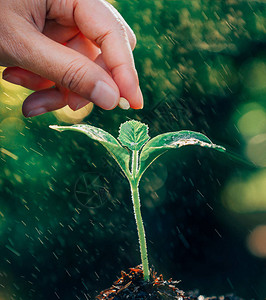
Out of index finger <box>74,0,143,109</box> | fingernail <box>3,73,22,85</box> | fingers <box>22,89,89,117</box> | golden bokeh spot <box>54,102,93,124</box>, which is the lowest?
golden bokeh spot <box>54,102,93,124</box>

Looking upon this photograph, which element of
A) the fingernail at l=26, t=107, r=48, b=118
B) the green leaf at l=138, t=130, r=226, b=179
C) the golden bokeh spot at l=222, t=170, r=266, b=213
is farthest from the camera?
the golden bokeh spot at l=222, t=170, r=266, b=213

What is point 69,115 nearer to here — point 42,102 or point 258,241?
point 42,102

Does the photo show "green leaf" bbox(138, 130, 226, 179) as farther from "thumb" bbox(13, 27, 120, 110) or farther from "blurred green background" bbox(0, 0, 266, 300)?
"blurred green background" bbox(0, 0, 266, 300)

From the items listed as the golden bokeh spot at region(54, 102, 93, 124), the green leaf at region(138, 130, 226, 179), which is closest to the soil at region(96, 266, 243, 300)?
the green leaf at region(138, 130, 226, 179)

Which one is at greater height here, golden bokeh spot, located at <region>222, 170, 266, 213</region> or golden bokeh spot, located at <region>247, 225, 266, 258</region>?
golden bokeh spot, located at <region>222, 170, 266, 213</region>

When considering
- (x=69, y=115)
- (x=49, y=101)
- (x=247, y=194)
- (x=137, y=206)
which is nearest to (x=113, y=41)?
(x=49, y=101)

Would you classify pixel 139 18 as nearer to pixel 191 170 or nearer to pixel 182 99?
pixel 182 99

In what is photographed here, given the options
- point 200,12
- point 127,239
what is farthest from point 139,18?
Result: point 127,239
